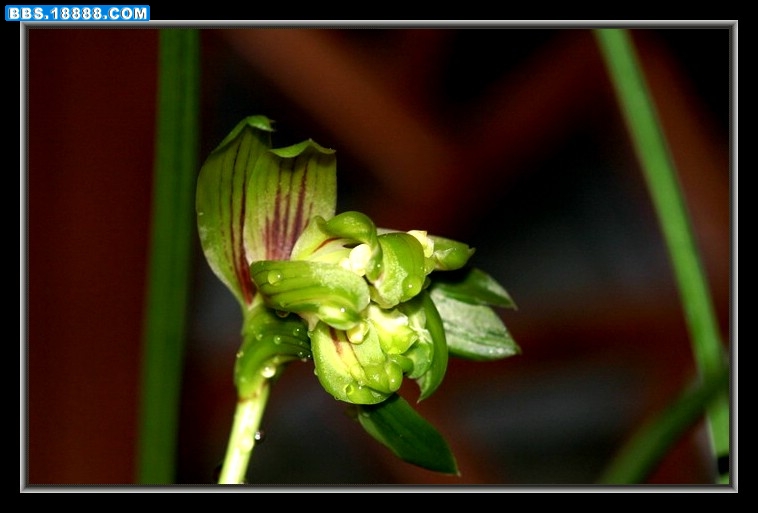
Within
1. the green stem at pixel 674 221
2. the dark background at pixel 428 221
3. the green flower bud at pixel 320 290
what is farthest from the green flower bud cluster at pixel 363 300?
the dark background at pixel 428 221

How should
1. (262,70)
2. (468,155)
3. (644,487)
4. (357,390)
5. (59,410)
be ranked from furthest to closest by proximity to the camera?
(468,155)
(262,70)
(59,410)
(644,487)
(357,390)

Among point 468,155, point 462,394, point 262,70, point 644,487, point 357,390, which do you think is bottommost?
point 462,394

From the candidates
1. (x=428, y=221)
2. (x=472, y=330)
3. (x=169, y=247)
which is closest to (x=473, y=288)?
(x=472, y=330)

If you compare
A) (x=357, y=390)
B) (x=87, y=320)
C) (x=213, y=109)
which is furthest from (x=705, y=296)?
(x=87, y=320)

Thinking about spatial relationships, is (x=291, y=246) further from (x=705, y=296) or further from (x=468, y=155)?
(x=468, y=155)

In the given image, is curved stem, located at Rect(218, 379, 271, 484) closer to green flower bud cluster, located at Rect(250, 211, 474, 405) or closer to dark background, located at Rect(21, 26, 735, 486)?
green flower bud cluster, located at Rect(250, 211, 474, 405)

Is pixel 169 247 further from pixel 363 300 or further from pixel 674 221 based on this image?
pixel 674 221

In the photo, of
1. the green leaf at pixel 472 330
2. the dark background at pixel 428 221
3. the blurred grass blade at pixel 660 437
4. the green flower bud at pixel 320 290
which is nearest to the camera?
the green flower bud at pixel 320 290

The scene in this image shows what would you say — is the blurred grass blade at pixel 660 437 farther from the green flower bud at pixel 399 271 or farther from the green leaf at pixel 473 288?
the green flower bud at pixel 399 271
